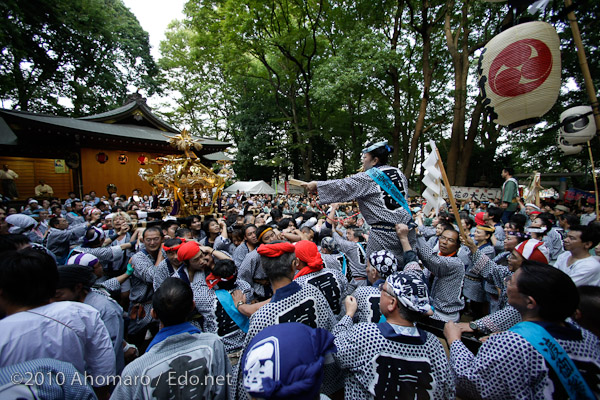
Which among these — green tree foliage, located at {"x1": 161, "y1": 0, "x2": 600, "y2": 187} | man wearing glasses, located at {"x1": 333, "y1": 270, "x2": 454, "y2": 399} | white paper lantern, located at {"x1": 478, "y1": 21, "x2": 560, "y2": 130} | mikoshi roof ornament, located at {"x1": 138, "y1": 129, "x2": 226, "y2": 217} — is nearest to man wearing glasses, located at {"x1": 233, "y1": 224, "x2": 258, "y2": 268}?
man wearing glasses, located at {"x1": 333, "y1": 270, "x2": 454, "y2": 399}

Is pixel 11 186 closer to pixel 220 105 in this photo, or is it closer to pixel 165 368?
pixel 165 368

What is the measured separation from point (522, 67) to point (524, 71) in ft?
0.25

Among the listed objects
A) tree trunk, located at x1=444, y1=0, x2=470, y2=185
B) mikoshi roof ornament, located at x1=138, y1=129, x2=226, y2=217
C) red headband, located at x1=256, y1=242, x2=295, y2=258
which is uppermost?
tree trunk, located at x1=444, y1=0, x2=470, y2=185

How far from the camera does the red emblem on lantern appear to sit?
4.63 meters

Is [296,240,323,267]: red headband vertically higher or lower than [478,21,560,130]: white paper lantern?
lower

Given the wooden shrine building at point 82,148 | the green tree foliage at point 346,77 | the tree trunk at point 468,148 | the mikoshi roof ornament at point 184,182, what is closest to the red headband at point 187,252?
the mikoshi roof ornament at point 184,182

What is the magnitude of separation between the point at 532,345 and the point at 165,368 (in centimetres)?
198

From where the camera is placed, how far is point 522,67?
4.74m

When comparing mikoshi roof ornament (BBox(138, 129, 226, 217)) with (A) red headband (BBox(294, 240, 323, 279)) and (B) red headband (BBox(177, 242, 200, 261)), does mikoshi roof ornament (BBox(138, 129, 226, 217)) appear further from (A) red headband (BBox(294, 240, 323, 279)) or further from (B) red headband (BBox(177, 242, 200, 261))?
(A) red headband (BBox(294, 240, 323, 279))

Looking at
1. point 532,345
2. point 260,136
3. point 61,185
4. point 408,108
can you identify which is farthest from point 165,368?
point 260,136

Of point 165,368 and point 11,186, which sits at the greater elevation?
point 11,186

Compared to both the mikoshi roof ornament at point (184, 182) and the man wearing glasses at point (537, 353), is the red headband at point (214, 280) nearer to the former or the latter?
the man wearing glasses at point (537, 353)

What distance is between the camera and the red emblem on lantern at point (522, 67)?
4629 millimetres

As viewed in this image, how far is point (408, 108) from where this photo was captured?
65.8ft
